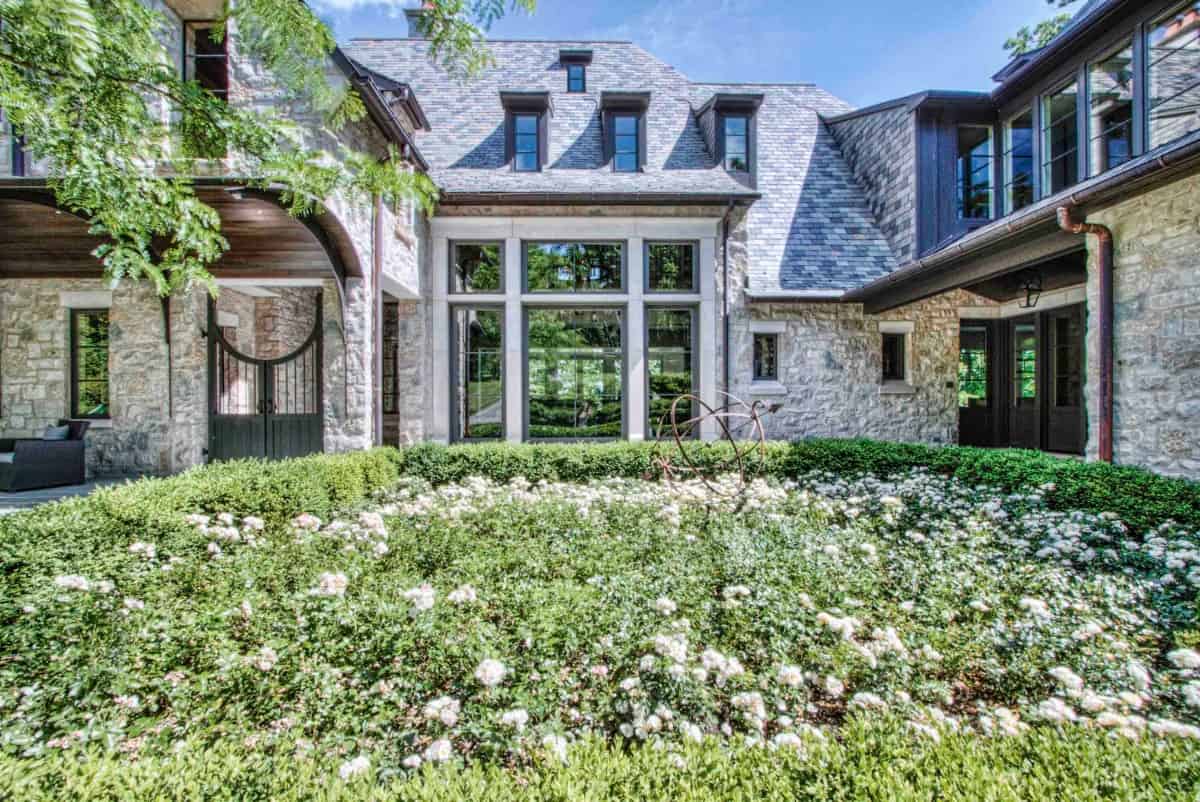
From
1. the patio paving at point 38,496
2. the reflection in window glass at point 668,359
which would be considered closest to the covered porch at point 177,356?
the patio paving at point 38,496

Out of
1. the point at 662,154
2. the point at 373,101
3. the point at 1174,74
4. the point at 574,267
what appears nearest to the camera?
the point at 1174,74

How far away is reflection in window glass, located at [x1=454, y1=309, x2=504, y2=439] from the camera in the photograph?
9.58 meters

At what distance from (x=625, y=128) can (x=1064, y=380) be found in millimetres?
8619

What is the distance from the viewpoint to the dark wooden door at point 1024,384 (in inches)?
385

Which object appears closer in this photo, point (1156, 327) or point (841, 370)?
point (1156, 327)

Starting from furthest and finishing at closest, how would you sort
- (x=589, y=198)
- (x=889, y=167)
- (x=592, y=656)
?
(x=889, y=167) < (x=589, y=198) < (x=592, y=656)

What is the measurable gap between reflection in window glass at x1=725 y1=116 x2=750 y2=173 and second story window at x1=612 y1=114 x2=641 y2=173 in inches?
66.1

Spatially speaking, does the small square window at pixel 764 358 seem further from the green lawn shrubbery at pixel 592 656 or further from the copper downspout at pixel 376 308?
the copper downspout at pixel 376 308

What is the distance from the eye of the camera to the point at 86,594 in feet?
9.09

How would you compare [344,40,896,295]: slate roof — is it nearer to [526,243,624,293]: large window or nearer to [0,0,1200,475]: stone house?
[0,0,1200,475]: stone house

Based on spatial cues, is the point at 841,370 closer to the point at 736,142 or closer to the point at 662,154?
the point at 736,142

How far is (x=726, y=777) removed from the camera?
64.6 inches

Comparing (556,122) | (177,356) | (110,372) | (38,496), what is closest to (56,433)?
(110,372)

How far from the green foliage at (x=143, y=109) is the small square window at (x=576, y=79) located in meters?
8.76
